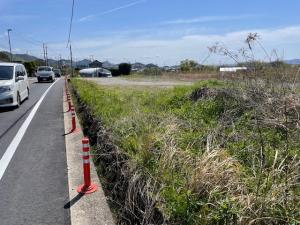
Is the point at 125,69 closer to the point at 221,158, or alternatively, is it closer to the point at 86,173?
the point at 86,173

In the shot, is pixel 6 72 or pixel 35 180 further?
pixel 6 72

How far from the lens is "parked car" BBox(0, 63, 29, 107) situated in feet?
47.8

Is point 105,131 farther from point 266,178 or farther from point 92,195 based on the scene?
point 266,178

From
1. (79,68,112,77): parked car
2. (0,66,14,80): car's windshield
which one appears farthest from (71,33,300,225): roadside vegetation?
(79,68,112,77): parked car

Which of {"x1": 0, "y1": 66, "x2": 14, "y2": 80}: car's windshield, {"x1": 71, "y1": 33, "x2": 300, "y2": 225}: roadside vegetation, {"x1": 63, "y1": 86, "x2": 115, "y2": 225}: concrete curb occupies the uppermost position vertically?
{"x1": 0, "y1": 66, "x2": 14, "y2": 80}: car's windshield

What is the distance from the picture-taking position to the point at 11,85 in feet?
49.0

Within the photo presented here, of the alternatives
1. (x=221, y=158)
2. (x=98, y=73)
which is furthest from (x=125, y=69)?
(x=221, y=158)

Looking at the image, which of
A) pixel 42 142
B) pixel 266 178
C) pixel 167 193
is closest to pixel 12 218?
pixel 167 193

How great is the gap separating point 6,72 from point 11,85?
127cm

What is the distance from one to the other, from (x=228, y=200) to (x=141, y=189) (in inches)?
50.2

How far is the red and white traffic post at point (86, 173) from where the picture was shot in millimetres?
5383

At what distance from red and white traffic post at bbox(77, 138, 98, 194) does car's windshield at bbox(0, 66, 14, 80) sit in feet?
37.1

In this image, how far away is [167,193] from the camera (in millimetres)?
4152

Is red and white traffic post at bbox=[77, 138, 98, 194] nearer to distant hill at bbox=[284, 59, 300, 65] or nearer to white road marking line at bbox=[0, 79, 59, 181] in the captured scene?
white road marking line at bbox=[0, 79, 59, 181]
